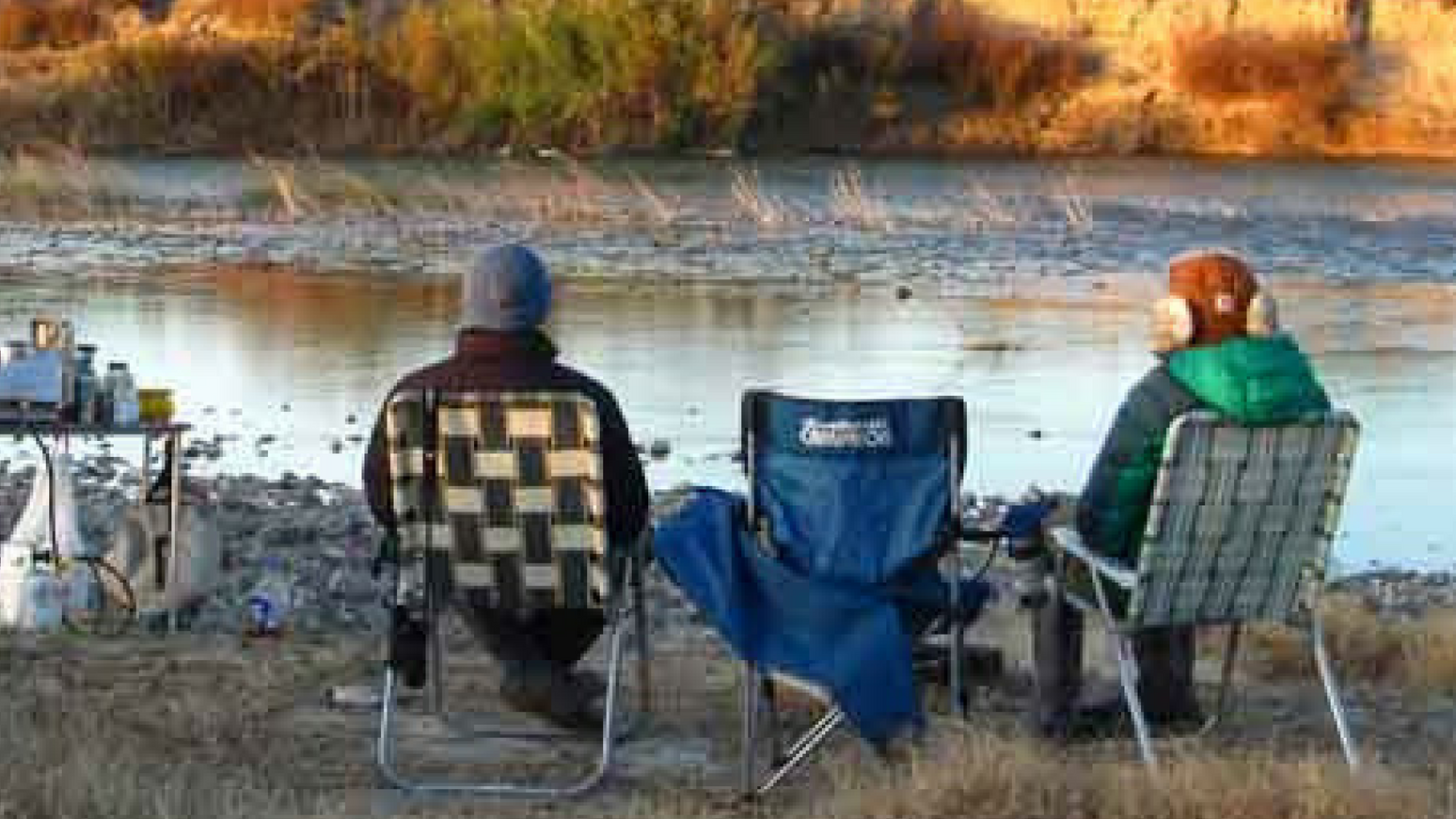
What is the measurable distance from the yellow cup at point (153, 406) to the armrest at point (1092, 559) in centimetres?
256

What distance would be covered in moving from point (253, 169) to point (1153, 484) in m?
34.8

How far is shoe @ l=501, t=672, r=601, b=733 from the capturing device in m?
7.73

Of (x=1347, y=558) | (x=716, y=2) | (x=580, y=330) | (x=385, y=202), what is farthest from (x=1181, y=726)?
(x=716, y=2)

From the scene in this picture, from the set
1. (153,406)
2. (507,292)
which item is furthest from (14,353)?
(507,292)

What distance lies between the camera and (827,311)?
Answer: 21516mm

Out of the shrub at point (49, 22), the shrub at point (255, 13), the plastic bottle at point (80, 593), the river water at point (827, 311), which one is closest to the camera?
the plastic bottle at point (80, 593)

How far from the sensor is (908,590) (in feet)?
24.5

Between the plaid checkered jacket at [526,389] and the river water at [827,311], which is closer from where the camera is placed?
the plaid checkered jacket at [526,389]

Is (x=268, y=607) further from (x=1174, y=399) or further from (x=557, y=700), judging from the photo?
(x=1174, y=399)

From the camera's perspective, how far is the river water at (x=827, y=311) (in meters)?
14.8

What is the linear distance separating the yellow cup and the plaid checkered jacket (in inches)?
56.0

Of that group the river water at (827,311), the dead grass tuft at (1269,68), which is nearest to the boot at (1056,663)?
the river water at (827,311)

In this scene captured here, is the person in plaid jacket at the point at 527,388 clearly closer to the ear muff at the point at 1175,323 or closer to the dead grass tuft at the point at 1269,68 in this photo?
the ear muff at the point at 1175,323

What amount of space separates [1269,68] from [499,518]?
48.2 metres
